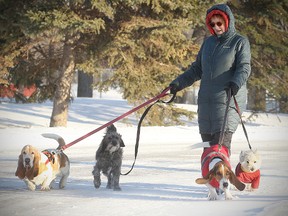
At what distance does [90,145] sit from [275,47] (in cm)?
960

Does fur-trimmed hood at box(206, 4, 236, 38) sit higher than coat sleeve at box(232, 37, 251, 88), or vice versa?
fur-trimmed hood at box(206, 4, 236, 38)

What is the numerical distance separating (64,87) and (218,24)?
13.2 m

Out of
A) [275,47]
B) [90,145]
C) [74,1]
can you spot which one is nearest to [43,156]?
[90,145]

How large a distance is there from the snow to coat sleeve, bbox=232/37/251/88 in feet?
3.17

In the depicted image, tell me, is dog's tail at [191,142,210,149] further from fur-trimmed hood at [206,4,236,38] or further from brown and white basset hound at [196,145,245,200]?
fur-trimmed hood at [206,4,236,38]

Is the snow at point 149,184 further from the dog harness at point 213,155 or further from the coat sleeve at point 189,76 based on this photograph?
the coat sleeve at point 189,76

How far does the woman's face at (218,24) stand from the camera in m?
7.11

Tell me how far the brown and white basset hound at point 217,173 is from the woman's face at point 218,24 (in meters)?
1.39

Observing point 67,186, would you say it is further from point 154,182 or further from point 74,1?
point 74,1

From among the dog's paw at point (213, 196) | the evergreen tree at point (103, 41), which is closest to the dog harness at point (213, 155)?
the dog's paw at point (213, 196)

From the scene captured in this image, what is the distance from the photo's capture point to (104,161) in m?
8.05

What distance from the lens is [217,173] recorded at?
21.4 ft

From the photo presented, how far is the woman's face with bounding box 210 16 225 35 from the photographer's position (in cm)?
711

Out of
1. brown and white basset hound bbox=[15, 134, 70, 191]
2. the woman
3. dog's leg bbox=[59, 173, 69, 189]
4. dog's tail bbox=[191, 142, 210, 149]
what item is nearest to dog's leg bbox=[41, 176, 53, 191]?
brown and white basset hound bbox=[15, 134, 70, 191]
